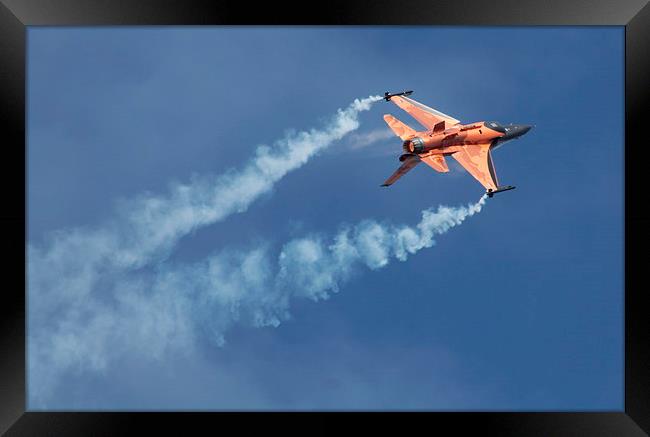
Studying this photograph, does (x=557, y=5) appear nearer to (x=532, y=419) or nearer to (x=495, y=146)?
(x=532, y=419)

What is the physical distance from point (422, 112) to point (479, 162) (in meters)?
5.57

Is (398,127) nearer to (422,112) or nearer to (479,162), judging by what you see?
(422,112)

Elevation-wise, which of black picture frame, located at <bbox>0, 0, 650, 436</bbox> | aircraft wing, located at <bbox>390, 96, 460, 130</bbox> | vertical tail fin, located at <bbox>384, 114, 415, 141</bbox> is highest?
aircraft wing, located at <bbox>390, 96, 460, 130</bbox>

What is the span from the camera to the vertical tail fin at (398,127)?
43625 millimetres

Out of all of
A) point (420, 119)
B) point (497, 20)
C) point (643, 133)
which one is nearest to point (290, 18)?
point (497, 20)

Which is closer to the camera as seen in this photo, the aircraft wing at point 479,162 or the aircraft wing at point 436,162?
the aircraft wing at point 436,162

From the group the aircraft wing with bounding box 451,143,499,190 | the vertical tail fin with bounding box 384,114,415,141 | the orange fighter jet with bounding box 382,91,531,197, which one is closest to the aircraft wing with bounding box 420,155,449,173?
the orange fighter jet with bounding box 382,91,531,197

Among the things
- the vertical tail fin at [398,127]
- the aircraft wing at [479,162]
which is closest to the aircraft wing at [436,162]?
the aircraft wing at [479,162]

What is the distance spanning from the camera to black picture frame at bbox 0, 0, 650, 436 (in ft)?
78.8

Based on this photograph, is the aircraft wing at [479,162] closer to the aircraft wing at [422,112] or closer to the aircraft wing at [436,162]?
the aircraft wing at [436,162]

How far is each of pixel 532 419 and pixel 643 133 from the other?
461 inches

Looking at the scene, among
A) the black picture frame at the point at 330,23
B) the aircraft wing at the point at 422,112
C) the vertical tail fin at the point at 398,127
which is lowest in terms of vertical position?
the black picture frame at the point at 330,23

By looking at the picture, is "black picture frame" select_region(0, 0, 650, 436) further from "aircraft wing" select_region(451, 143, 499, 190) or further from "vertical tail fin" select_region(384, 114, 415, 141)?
"vertical tail fin" select_region(384, 114, 415, 141)

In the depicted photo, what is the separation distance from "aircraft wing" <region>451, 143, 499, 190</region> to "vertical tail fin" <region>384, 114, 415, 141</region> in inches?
132
